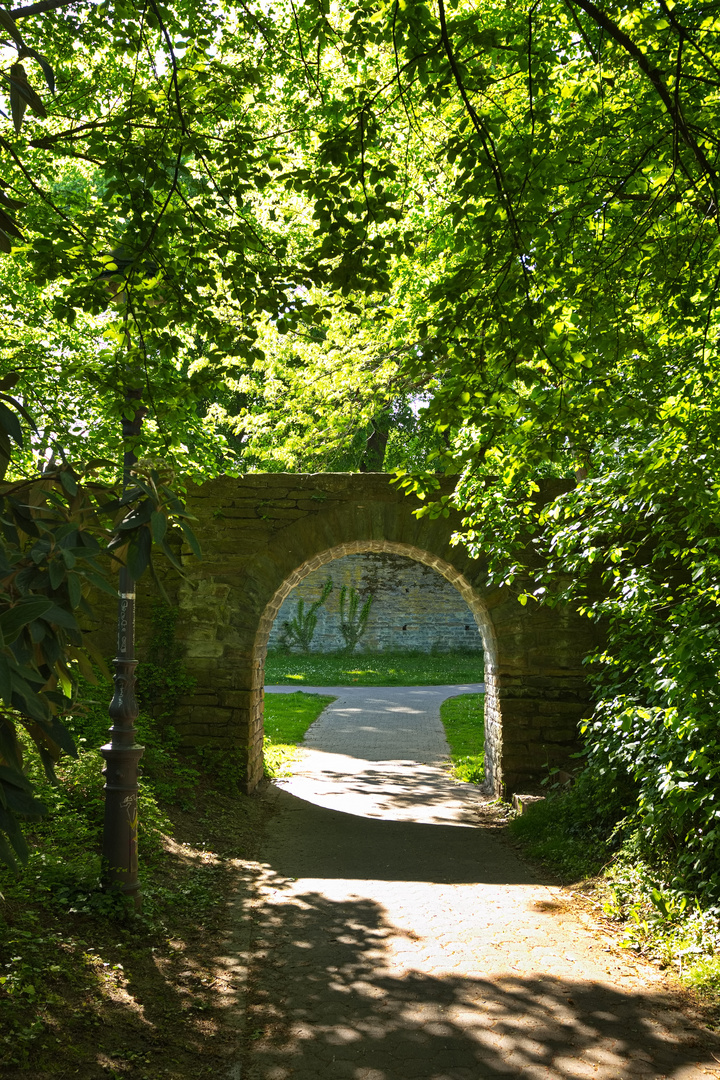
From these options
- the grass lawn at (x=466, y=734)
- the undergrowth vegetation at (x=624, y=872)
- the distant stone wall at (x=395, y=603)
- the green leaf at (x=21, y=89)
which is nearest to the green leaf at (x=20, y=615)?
the green leaf at (x=21, y=89)

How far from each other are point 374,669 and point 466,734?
1015cm

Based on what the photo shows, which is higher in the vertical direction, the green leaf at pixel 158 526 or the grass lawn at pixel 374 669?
the green leaf at pixel 158 526

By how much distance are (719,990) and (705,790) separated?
1.00 meters

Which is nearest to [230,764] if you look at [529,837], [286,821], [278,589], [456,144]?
[286,821]

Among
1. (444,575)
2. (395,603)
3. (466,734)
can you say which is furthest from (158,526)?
(395,603)

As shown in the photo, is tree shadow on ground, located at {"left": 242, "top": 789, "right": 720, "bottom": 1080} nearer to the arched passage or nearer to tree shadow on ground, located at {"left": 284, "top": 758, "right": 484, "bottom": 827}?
tree shadow on ground, located at {"left": 284, "top": 758, "right": 484, "bottom": 827}

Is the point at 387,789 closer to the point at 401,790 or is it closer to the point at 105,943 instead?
the point at 401,790

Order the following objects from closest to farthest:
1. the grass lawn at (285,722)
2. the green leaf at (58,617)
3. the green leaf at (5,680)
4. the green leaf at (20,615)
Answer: the green leaf at (5,680) → the green leaf at (20,615) → the green leaf at (58,617) → the grass lawn at (285,722)

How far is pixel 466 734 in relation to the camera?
13953 mm

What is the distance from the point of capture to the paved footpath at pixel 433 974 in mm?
3617

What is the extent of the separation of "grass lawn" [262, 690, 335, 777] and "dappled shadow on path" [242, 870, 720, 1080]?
19.4 ft

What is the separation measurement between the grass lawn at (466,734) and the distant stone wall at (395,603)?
631 cm

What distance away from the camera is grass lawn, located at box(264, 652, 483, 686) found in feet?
72.7

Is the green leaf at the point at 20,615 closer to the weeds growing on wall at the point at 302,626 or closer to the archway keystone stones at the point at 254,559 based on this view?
the archway keystone stones at the point at 254,559
